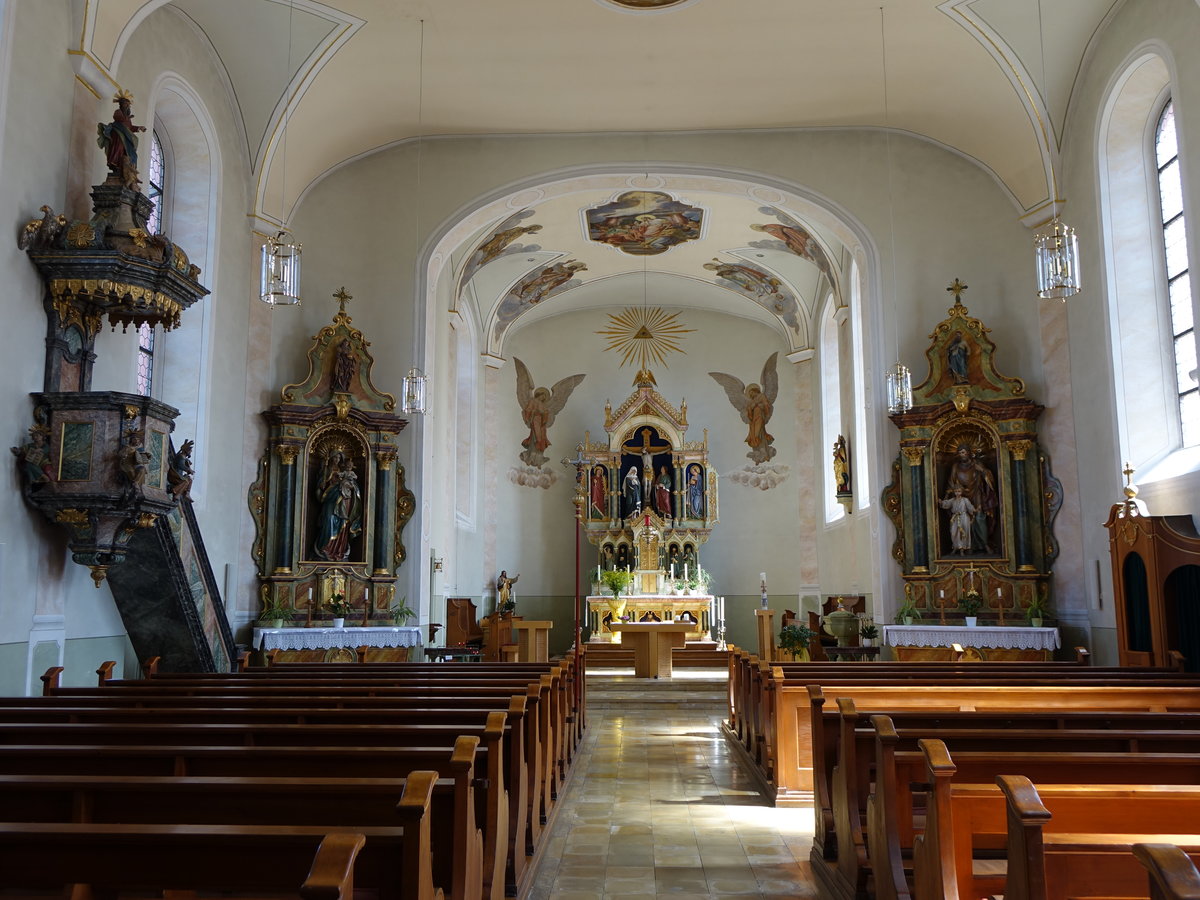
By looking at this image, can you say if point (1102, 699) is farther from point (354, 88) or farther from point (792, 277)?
point (792, 277)

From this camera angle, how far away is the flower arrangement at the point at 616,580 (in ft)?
66.8

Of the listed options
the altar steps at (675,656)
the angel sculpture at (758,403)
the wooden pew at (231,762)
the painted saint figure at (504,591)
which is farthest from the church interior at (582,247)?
the angel sculpture at (758,403)

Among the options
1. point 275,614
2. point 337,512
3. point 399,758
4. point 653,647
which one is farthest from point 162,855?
point 653,647

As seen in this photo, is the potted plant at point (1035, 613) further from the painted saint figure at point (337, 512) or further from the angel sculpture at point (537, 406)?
the angel sculpture at point (537, 406)

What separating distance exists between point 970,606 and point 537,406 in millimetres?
12189

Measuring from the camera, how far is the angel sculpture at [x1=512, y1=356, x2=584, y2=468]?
2244 cm

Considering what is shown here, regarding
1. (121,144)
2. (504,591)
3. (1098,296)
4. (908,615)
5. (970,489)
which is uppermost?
(121,144)

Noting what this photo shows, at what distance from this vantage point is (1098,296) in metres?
11.5

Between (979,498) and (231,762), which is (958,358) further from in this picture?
(231,762)

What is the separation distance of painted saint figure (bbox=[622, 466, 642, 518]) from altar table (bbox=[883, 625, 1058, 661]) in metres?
9.63

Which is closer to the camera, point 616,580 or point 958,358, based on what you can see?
point 958,358

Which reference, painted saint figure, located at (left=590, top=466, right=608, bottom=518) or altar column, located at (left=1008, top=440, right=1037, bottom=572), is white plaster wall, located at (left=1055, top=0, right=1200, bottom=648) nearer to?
altar column, located at (left=1008, top=440, right=1037, bottom=572)

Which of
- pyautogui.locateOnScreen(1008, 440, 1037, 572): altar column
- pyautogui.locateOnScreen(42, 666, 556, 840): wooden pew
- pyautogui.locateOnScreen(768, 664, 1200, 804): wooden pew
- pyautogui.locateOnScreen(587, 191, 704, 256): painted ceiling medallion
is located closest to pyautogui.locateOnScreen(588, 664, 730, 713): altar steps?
pyautogui.locateOnScreen(1008, 440, 1037, 572): altar column

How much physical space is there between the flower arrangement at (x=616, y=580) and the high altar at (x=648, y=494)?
27 centimetres
